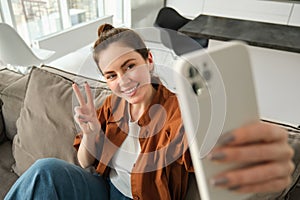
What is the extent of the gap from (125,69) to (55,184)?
39 centimetres

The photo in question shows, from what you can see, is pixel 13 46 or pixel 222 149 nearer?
pixel 222 149

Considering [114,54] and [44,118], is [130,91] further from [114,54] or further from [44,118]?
[44,118]

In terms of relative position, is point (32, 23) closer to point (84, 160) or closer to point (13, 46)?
point (13, 46)

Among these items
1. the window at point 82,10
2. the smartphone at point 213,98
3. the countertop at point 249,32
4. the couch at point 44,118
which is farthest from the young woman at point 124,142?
the window at point 82,10

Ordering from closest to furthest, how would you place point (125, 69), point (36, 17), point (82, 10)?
point (125, 69)
point (36, 17)
point (82, 10)

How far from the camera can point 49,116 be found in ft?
3.18

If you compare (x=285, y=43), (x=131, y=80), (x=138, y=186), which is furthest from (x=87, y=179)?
(x=285, y=43)

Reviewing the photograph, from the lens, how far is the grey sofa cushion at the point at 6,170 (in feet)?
3.45

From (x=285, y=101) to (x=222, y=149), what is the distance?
1.61m

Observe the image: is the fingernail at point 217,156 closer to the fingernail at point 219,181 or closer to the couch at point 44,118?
the fingernail at point 219,181

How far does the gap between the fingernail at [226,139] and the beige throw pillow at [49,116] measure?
0.63 metres

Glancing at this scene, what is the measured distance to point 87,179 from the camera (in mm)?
844

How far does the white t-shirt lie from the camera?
769mm

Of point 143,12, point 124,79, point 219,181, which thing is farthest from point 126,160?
point 143,12
